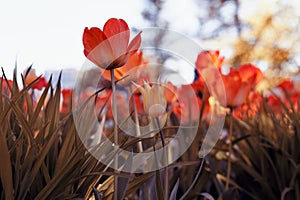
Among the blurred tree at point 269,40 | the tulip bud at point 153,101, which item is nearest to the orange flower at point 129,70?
the tulip bud at point 153,101

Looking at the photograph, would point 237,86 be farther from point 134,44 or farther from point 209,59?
point 134,44

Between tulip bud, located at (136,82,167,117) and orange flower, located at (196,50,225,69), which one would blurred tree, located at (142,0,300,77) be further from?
tulip bud, located at (136,82,167,117)

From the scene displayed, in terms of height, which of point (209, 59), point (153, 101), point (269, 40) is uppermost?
point (269, 40)

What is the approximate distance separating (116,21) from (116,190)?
0.79 feet

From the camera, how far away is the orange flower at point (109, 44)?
2.30 ft

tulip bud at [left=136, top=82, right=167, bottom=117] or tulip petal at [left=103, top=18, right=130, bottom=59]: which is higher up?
tulip petal at [left=103, top=18, right=130, bottom=59]

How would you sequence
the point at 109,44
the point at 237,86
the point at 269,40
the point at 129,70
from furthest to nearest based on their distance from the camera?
the point at 269,40 < the point at 237,86 < the point at 129,70 < the point at 109,44

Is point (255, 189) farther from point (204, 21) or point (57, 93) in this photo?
point (204, 21)

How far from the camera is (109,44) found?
70 centimetres

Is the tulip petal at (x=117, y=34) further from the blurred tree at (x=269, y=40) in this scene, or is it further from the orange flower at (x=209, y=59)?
the blurred tree at (x=269, y=40)

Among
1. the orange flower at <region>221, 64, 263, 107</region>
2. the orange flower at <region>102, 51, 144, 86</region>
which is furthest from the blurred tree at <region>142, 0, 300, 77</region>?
the orange flower at <region>102, 51, 144, 86</region>

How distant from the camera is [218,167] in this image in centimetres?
148

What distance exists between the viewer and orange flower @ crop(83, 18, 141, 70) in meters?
0.70

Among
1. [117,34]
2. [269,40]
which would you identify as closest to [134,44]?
[117,34]
